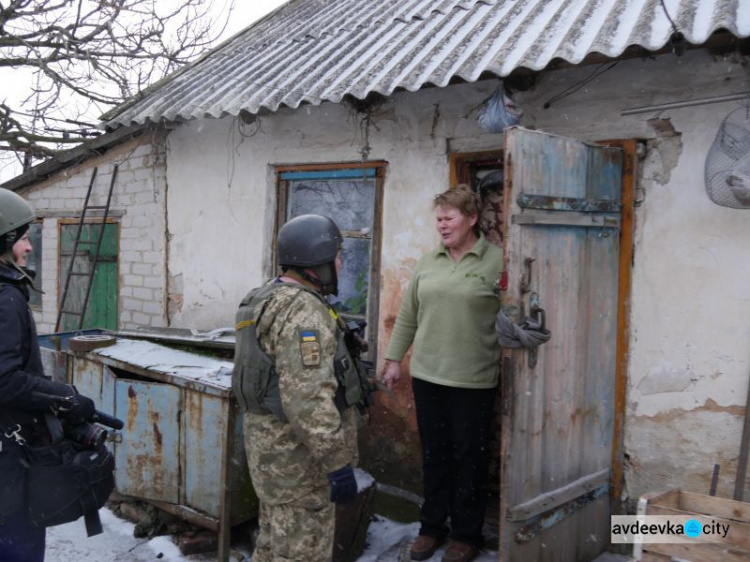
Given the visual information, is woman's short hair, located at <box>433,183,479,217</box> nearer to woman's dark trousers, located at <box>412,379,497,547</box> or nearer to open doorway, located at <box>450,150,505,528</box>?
open doorway, located at <box>450,150,505,528</box>

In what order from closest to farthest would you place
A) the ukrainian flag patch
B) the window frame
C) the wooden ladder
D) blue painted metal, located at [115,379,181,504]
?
the ukrainian flag patch
blue painted metal, located at [115,379,181,504]
the window frame
the wooden ladder

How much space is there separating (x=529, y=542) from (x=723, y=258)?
171 centimetres

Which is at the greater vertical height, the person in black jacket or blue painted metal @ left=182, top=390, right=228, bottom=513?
the person in black jacket

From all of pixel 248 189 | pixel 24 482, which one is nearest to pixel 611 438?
pixel 24 482

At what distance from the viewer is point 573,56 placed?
10.9 feet

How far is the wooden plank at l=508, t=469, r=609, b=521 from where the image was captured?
3057mm

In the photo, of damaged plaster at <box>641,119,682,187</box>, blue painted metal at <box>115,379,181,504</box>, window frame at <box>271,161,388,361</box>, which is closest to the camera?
damaged plaster at <box>641,119,682,187</box>

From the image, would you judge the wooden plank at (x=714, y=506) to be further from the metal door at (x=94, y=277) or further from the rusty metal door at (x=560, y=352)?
the metal door at (x=94, y=277)

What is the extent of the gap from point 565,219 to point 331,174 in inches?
89.0

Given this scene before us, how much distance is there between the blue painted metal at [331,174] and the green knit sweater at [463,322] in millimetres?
1515

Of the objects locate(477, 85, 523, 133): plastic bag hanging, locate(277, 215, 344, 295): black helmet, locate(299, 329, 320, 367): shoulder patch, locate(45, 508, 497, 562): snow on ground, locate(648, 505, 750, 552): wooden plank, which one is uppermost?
locate(477, 85, 523, 133): plastic bag hanging

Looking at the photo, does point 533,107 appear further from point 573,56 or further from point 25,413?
point 25,413

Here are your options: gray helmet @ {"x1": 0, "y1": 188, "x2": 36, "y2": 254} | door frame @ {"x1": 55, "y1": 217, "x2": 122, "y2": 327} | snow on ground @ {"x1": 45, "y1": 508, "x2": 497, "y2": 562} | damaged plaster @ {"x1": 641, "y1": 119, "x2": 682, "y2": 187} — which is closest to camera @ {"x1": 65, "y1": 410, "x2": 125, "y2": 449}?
gray helmet @ {"x1": 0, "y1": 188, "x2": 36, "y2": 254}

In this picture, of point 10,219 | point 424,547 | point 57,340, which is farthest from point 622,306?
point 57,340
